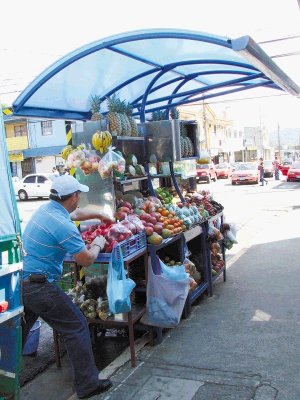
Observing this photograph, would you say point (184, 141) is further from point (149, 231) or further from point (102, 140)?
point (149, 231)

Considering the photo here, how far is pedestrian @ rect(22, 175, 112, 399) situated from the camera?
140 inches

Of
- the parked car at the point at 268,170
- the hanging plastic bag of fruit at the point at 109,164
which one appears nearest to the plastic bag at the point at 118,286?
the hanging plastic bag of fruit at the point at 109,164

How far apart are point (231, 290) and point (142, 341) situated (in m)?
2.12

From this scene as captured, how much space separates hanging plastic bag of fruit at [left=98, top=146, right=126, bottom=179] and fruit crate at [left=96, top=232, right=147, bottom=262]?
0.75 m

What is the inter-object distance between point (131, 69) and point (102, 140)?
1857mm

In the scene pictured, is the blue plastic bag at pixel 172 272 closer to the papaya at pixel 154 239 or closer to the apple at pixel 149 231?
the papaya at pixel 154 239

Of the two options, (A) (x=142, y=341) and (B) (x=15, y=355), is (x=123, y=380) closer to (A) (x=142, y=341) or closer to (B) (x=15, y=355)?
(A) (x=142, y=341)

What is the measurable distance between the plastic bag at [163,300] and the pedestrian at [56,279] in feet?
3.27

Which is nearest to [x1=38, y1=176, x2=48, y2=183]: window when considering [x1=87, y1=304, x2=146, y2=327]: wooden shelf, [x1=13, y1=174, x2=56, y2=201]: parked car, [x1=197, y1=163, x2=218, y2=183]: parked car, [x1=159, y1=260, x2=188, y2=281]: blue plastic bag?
[x1=13, y1=174, x2=56, y2=201]: parked car

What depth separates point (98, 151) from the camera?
4.83m

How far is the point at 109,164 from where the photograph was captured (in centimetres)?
455

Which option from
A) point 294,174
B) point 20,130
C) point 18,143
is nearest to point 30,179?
point 18,143

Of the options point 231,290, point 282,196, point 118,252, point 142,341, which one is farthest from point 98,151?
point 282,196

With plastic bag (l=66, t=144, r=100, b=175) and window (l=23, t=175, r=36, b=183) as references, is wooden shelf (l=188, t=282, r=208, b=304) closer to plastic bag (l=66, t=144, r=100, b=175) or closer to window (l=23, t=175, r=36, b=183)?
plastic bag (l=66, t=144, r=100, b=175)
